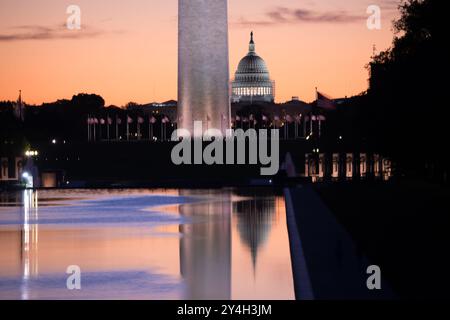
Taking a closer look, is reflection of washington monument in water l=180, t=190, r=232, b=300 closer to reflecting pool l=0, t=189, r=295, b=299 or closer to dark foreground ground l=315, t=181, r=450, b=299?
reflecting pool l=0, t=189, r=295, b=299

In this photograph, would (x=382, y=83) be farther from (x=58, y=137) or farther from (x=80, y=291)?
(x=58, y=137)

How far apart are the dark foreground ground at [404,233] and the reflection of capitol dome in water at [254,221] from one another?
2.02 meters

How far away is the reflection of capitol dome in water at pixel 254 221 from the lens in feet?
91.8

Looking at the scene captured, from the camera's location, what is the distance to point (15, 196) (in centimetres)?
5375

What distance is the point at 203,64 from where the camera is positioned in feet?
294

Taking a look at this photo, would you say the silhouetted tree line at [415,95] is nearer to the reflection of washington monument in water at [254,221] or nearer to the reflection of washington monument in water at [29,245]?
the reflection of washington monument in water at [254,221]

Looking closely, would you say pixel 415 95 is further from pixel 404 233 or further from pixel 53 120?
pixel 53 120

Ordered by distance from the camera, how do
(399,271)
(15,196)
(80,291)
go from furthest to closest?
(15,196) < (399,271) < (80,291)

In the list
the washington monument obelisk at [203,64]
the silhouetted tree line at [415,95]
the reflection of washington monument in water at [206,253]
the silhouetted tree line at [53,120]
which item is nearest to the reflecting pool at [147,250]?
the reflection of washington monument in water at [206,253]

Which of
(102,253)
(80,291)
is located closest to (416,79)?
(102,253)

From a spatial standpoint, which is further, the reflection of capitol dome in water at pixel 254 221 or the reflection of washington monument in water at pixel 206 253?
the reflection of capitol dome in water at pixel 254 221

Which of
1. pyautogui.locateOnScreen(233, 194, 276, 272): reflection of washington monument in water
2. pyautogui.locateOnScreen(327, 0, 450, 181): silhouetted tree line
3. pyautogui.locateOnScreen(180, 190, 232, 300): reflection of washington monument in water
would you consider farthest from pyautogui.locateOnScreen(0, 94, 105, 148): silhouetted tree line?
pyautogui.locateOnScreen(180, 190, 232, 300): reflection of washington monument in water

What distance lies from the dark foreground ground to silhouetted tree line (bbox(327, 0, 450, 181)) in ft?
5.89
